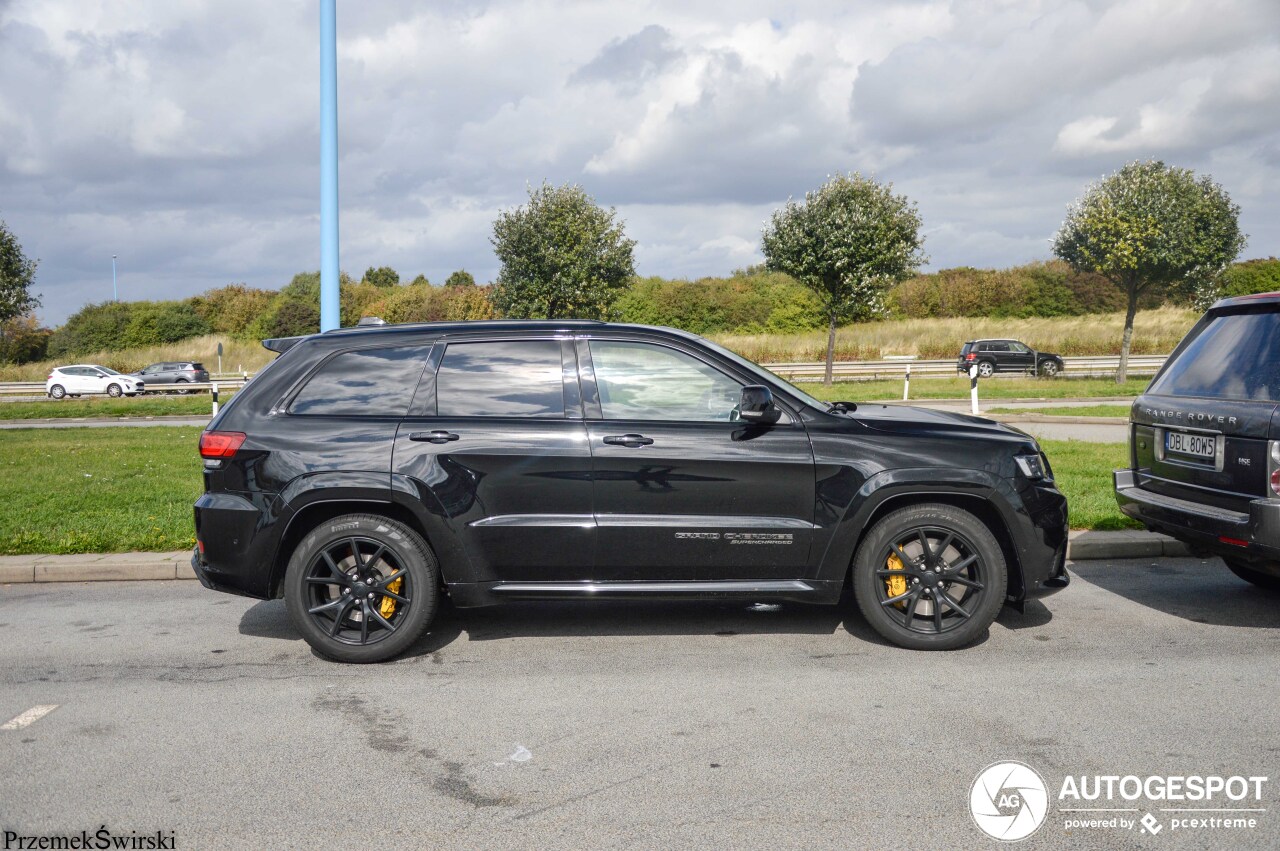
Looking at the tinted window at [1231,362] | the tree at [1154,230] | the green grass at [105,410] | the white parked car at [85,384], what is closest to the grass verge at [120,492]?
the tinted window at [1231,362]

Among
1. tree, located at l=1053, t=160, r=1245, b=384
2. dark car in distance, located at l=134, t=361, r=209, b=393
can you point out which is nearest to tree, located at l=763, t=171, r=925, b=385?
tree, located at l=1053, t=160, r=1245, b=384

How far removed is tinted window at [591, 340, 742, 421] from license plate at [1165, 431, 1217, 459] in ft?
8.89

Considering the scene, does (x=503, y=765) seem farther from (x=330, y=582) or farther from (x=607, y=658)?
(x=330, y=582)

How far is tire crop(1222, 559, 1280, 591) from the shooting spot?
21.8 ft

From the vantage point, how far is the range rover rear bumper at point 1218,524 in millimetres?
5207

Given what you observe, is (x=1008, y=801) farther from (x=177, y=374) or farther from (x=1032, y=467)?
(x=177, y=374)

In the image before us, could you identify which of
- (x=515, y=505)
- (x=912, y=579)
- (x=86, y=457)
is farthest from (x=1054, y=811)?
(x=86, y=457)

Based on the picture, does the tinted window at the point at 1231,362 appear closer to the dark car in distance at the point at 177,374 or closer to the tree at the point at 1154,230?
the tree at the point at 1154,230

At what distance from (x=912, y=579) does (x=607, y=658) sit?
5.45ft

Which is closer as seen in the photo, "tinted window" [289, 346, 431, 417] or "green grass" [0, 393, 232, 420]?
"tinted window" [289, 346, 431, 417]

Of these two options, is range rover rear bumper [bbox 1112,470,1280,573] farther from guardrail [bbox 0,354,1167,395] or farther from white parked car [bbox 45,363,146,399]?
white parked car [bbox 45,363,146,399]

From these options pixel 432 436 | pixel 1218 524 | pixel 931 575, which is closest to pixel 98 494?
pixel 432 436

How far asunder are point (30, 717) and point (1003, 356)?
4274cm

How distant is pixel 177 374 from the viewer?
137 feet
